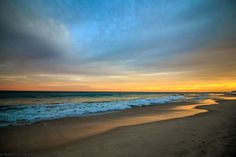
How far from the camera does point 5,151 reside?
4109 millimetres

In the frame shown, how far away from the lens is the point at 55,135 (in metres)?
5.55

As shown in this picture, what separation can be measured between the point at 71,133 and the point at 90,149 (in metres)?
2.28

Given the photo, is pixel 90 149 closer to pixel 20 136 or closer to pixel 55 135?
pixel 55 135

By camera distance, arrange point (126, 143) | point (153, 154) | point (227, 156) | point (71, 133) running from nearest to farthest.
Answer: point (227, 156)
point (153, 154)
point (126, 143)
point (71, 133)

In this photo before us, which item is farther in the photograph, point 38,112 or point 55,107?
point 55,107

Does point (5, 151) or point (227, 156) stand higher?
point (227, 156)

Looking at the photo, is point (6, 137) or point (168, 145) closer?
point (168, 145)

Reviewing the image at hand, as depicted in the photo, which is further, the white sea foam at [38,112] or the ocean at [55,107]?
the ocean at [55,107]

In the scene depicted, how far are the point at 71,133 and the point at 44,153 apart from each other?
6.36ft

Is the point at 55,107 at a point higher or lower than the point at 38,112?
lower

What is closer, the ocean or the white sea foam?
the white sea foam

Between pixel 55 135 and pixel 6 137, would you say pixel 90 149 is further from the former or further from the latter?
pixel 6 137

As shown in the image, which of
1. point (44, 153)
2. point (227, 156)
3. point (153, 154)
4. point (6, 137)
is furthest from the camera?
point (6, 137)

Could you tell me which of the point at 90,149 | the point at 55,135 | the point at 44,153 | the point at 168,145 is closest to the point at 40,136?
the point at 55,135
